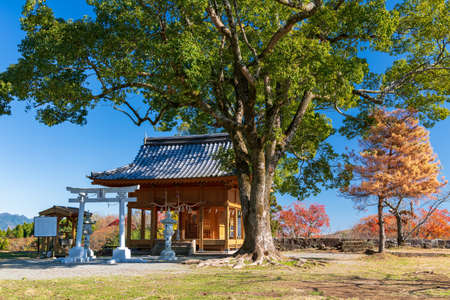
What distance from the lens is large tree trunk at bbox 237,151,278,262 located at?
1270 cm

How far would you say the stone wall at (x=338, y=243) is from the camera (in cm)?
2206

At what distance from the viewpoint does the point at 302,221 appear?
2833 cm

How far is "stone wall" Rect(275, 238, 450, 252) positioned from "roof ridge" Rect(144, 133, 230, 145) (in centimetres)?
702

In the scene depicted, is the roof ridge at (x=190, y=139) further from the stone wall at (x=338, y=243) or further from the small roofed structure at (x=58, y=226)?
the stone wall at (x=338, y=243)

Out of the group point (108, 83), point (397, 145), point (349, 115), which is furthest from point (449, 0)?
point (108, 83)

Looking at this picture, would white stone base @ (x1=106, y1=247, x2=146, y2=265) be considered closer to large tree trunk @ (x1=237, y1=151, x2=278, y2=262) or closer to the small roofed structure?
large tree trunk @ (x1=237, y1=151, x2=278, y2=262)

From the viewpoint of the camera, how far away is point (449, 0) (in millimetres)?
12391

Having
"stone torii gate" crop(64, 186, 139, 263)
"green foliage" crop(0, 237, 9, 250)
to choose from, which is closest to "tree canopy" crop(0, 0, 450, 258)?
"stone torii gate" crop(64, 186, 139, 263)

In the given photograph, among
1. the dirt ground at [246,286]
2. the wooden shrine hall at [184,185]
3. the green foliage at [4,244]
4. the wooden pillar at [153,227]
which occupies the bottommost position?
the green foliage at [4,244]

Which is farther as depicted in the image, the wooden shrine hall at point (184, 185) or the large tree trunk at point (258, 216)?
the wooden shrine hall at point (184, 185)

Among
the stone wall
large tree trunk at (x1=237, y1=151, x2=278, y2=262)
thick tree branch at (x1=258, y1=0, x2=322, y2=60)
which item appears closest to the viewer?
thick tree branch at (x1=258, y1=0, x2=322, y2=60)

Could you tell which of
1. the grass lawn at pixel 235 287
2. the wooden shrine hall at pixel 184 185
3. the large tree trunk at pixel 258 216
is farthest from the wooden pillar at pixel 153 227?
the grass lawn at pixel 235 287

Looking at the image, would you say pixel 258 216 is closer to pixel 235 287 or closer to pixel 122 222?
pixel 122 222

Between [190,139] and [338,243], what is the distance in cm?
1033
